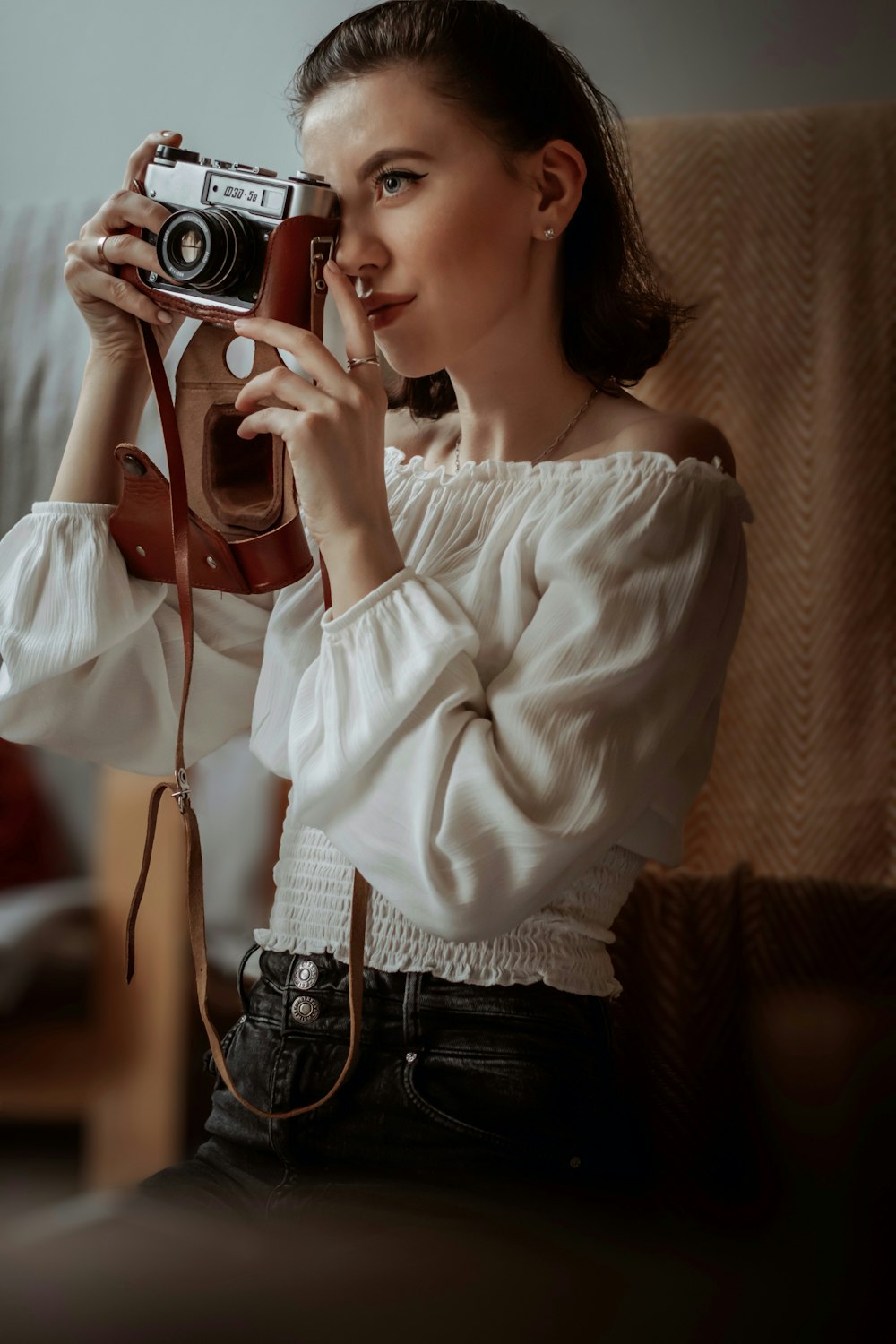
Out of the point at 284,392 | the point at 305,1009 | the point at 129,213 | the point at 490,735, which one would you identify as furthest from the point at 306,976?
the point at 129,213

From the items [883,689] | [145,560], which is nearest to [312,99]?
[145,560]

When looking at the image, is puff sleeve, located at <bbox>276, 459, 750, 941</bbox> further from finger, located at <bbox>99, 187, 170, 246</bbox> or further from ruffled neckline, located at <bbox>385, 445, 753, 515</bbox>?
finger, located at <bbox>99, 187, 170, 246</bbox>

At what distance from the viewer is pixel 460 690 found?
48 centimetres

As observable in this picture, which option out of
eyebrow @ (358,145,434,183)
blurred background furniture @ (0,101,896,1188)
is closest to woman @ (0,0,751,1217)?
eyebrow @ (358,145,434,183)

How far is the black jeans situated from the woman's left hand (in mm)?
209

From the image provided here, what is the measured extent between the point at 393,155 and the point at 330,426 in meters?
0.15

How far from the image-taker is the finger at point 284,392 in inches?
19.3

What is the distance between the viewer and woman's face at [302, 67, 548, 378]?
0.55 metres

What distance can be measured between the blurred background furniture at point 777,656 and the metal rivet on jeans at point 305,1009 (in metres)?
0.28

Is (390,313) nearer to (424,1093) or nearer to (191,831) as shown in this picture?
(191,831)

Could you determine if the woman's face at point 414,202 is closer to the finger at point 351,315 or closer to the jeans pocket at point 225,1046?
the finger at point 351,315

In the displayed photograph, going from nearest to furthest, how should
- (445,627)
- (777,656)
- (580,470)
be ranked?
(445,627) < (580,470) < (777,656)

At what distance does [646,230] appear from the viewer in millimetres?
835

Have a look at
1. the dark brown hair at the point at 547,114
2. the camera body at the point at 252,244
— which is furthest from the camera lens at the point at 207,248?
the dark brown hair at the point at 547,114
